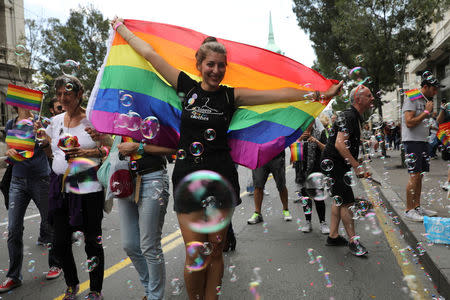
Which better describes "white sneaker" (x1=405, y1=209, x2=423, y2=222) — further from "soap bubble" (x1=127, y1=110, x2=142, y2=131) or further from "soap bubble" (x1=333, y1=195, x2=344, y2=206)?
"soap bubble" (x1=127, y1=110, x2=142, y2=131)

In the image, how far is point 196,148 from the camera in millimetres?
2570

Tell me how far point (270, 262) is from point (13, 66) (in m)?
25.9

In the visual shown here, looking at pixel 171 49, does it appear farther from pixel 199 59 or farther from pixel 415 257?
pixel 415 257

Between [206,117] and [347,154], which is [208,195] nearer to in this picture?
[206,117]

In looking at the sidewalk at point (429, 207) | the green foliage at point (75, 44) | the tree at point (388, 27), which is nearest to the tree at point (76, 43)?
the green foliage at point (75, 44)

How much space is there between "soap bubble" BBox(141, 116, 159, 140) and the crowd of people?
0.26 ft

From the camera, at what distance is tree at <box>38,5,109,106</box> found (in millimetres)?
24244

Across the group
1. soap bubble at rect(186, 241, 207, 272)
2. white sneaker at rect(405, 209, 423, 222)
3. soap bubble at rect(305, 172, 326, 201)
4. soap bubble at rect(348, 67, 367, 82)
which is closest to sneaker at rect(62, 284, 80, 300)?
soap bubble at rect(186, 241, 207, 272)

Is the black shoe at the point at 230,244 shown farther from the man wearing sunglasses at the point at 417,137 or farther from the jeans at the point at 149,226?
the man wearing sunglasses at the point at 417,137

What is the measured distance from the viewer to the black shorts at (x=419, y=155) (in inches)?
214

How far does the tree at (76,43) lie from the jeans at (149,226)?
65.9 feet

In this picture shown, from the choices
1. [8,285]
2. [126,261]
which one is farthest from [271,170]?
[8,285]

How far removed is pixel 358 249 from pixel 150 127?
2914 millimetres

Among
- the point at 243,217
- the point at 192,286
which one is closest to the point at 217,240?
the point at 192,286
